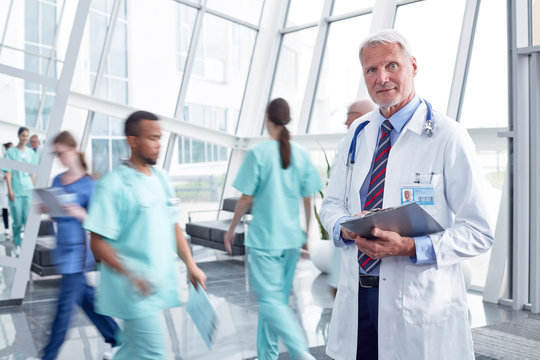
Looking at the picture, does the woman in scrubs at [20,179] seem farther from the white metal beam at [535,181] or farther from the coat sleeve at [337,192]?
the white metal beam at [535,181]

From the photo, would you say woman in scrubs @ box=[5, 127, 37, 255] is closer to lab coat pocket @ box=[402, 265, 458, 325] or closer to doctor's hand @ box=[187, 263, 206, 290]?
doctor's hand @ box=[187, 263, 206, 290]

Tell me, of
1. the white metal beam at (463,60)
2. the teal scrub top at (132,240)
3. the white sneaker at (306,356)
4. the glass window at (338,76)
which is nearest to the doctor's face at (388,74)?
the teal scrub top at (132,240)

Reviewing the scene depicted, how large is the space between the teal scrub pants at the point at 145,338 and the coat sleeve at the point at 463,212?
118cm

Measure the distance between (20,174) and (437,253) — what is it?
13.9ft

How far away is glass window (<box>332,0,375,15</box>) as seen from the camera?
7566 mm

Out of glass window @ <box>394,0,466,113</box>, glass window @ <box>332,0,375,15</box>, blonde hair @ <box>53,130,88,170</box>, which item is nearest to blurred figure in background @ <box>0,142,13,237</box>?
blonde hair @ <box>53,130,88,170</box>

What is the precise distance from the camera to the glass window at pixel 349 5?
24.8ft

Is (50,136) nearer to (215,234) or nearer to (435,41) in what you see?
(215,234)

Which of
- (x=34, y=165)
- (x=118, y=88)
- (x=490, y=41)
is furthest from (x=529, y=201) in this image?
(x=118, y=88)

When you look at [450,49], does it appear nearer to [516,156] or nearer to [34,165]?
[516,156]

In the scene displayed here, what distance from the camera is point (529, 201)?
4734 mm

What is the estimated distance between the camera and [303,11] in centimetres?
882

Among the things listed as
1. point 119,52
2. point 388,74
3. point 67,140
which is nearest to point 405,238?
point 388,74

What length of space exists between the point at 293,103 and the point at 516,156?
15.0 ft
